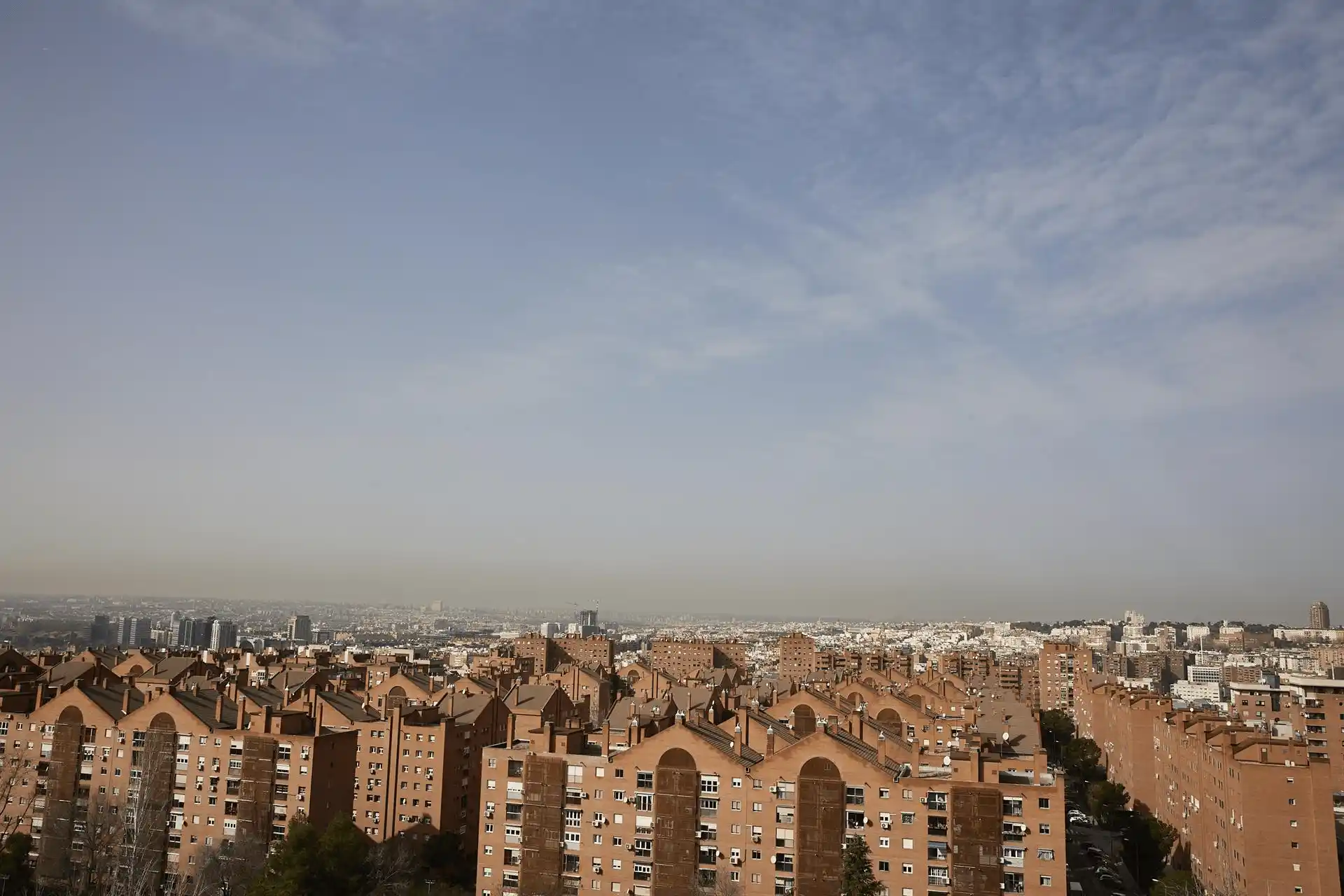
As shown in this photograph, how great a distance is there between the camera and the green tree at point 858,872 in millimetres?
32688

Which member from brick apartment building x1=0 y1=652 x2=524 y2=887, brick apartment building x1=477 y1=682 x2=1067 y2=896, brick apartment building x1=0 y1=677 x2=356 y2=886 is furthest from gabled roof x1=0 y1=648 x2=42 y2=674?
brick apartment building x1=477 y1=682 x2=1067 y2=896

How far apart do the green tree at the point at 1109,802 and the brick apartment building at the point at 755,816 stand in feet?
90.5

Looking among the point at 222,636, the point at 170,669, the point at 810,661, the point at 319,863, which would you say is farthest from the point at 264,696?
the point at 222,636

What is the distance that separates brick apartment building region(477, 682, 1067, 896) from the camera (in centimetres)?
3275

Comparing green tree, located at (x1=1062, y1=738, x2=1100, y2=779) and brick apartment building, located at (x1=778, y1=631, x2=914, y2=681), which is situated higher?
brick apartment building, located at (x1=778, y1=631, x2=914, y2=681)

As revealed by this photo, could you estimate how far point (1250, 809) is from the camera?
38.6 meters

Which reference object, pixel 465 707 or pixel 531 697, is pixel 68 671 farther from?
pixel 531 697

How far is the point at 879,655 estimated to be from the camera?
118 metres

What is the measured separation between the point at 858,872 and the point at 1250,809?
53.5ft

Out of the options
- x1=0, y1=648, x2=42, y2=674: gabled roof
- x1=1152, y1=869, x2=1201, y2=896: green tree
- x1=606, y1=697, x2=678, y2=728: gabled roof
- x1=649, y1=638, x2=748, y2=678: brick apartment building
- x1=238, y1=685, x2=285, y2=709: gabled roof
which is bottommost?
x1=1152, y1=869, x2=1201, y2=896: green tree

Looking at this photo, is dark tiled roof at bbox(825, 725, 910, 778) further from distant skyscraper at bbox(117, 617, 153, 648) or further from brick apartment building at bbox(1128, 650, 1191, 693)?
distant skyscraper at bbox(117, 617, 153, 648)

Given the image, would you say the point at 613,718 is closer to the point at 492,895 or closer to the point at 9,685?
the point at 492,895

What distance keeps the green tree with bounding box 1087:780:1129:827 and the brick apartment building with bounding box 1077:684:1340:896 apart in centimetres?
781

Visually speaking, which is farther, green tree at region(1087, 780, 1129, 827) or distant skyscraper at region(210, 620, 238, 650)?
distant skyscraper at region(210, 620, 238, 650)
